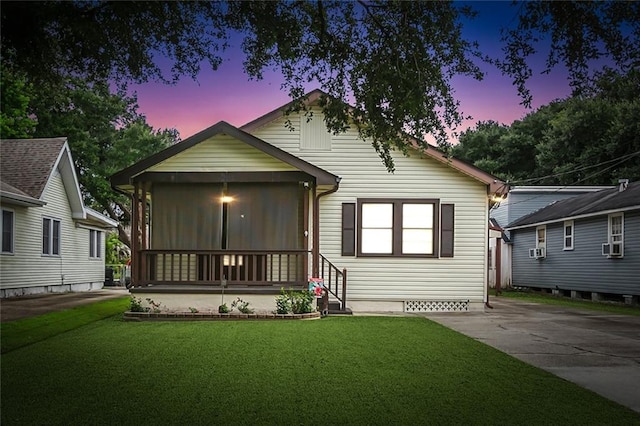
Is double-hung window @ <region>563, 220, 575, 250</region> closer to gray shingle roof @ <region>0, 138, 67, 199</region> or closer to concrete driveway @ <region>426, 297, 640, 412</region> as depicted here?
concrete driveway @ <region>426, 297, 640, 412</region>

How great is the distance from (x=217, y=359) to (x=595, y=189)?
2516 centimetres

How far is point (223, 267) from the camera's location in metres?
13.6

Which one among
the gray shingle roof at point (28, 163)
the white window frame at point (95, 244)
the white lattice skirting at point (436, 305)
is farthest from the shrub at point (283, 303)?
the white window frame at point (95, 244)

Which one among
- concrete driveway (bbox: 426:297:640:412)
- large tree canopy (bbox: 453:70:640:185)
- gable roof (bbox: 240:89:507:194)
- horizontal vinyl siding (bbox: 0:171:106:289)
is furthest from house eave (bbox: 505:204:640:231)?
horizontal vinyl siding (bbox: 0:171:106:289)

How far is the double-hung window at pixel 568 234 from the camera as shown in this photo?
2298 cm

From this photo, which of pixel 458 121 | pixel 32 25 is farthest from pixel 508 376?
pixel 32 25

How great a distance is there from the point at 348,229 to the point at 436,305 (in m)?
2.86

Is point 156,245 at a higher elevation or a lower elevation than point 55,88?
lower

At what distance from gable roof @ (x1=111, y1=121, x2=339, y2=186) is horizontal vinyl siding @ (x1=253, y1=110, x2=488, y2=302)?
1.79 metres

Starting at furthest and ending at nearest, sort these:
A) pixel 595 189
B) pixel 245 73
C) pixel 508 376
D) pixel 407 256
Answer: pixel 595 189 → pixel 407 256 → pixel 245 73 → pixel 508 376

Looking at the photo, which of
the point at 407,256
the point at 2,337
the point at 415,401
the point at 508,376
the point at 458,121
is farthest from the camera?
the point at 407,256

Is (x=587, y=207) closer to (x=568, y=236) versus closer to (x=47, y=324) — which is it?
(x=568, y=236)

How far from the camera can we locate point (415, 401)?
567 centimetres

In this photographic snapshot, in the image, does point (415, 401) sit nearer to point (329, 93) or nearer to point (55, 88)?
point (329, 93)
